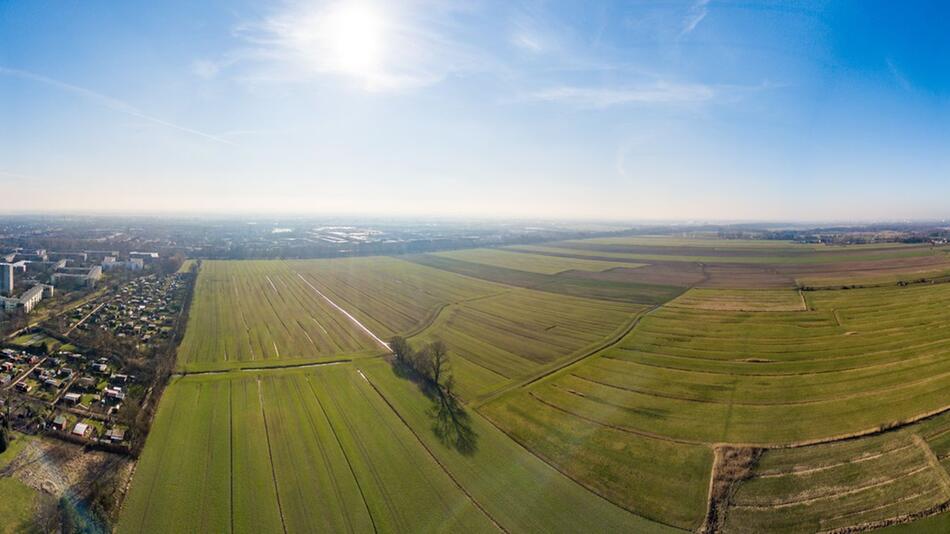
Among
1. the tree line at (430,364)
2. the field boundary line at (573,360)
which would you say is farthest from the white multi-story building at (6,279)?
the field boundary line at (573,360)

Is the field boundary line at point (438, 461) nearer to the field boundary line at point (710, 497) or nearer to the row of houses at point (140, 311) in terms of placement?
the field boundary line at point (710, 497)

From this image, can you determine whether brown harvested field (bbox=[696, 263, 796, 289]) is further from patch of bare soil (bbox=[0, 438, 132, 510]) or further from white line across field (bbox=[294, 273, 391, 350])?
patch of bare soil (bbox=[0, 438, 132, 510])

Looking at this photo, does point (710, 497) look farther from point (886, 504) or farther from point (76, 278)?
point (76, 278)

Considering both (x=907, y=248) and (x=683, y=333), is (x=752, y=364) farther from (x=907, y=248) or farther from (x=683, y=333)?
(x=907, y=248)

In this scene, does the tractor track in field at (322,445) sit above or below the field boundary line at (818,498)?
below

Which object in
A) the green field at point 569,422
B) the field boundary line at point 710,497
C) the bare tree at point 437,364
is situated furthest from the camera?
the bare tree at point 437,364

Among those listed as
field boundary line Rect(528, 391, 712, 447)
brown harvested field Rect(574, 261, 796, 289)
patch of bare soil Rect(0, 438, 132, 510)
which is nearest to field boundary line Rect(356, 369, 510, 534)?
field boundary line Rect(528, 391, 712, 447)

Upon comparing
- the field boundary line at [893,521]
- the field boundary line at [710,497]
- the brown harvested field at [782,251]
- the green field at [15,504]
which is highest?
the brown harvested field at [782,251]
